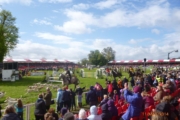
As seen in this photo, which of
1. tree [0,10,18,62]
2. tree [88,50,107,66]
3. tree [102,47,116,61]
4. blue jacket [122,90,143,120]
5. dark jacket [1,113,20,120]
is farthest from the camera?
tree [102,47,116,61]

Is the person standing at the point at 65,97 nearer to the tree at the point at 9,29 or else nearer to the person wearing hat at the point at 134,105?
the person wearing hat at the point at 134,105

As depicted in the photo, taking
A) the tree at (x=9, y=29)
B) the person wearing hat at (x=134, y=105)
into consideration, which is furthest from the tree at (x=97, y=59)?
the person wearing hat at (x=134, y=105)

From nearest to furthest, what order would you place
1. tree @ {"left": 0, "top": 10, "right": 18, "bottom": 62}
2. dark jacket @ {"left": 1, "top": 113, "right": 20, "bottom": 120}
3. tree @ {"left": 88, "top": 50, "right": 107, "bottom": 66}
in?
dark jacket @ {"left": 1, "top": 113, "right": 20, "bottom": 120}
tree @ {"left": 0, "top": 10, "right": 18, "bottom": 62}
tree @ {"left": 88, "top": 50, "right": 107, "bottom": 66}

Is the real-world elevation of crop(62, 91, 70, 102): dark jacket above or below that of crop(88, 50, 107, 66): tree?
below

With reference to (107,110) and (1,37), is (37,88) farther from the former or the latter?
(1,37)

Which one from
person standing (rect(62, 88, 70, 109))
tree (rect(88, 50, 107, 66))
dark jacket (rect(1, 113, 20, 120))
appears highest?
tree (rect(88, 50, 107, 66))

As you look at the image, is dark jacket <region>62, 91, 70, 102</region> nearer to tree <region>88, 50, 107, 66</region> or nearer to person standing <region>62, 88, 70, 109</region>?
person standing <region>62, 88, 70, 109</region>

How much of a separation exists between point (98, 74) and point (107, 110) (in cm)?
2453

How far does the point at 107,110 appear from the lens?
234 inches

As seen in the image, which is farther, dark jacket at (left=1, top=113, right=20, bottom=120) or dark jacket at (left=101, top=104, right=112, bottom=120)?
dark jacket at (left=101, top=104, right=112, bottom=120)

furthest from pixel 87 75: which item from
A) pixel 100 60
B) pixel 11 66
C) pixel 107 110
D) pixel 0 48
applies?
pixel 100 60

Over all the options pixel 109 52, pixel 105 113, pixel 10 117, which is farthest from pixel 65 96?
pixel 109 52

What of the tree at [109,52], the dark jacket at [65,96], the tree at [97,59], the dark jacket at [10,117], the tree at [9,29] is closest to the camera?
the dark jacket at [10,117]

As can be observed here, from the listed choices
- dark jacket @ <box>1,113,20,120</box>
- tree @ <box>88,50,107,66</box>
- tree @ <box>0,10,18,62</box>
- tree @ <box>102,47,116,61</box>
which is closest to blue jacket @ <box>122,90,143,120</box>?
dark jacket @ <box>1,113,20,120</box>
